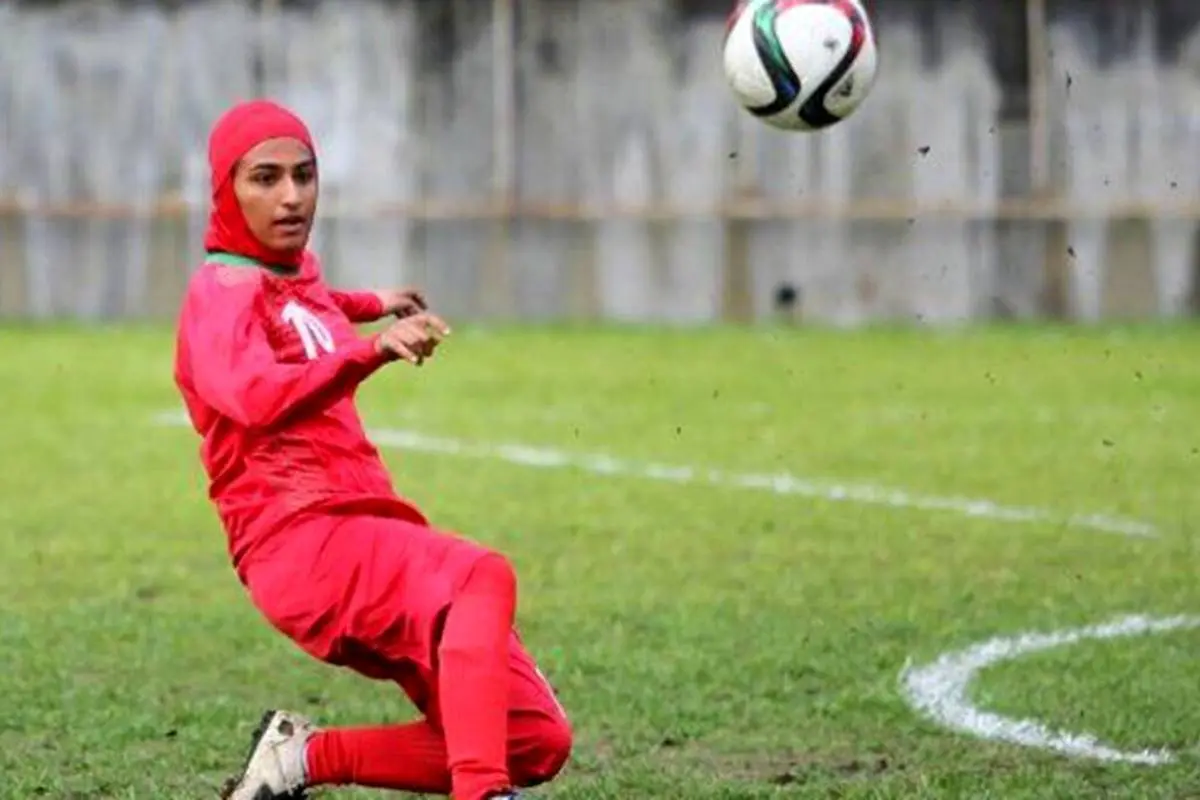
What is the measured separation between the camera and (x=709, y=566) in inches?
420

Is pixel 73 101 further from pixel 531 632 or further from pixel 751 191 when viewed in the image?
pixel 531 632

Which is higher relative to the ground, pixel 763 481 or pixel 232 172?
pixel 232 172

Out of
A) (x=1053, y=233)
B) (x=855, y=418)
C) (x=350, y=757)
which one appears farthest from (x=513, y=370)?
(x=350, y=757)

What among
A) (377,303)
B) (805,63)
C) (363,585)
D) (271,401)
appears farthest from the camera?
(805,63)

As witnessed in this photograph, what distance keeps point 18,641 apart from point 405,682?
10.4 ft

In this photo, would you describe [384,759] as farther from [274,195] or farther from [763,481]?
[763,481]

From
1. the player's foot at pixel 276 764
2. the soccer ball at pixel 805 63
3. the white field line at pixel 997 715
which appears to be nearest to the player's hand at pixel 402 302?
the player's foot at pixel 276 764

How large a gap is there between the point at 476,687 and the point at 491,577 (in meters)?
0.23

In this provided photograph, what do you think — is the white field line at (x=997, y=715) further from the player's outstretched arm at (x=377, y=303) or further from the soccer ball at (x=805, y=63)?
the player's outstretched arm at (x=377, y=303)

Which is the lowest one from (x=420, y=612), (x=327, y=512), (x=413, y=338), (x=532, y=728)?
(x=532, y=728)

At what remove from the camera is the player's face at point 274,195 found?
20.4ft

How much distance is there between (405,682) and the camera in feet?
20.9

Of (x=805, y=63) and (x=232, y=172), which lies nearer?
(x=232, y=172)

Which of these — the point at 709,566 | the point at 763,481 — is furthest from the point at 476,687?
the point at 763,481
